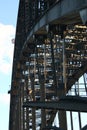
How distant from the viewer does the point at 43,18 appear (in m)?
36.0

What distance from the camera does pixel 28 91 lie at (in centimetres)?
6969

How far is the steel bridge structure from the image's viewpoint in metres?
27.7

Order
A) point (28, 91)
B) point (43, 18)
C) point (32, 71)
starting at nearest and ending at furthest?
point (43, 18), point (32, 71), point (28, 91)

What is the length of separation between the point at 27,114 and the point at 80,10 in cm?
4900

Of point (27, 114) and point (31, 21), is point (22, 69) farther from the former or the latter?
point (31, 21)

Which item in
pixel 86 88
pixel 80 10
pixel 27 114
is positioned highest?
pixel 80 10

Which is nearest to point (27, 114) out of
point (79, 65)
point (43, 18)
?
point (79, 65)

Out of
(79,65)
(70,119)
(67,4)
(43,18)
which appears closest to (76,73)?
(79,65)

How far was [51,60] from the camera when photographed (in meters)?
46.8

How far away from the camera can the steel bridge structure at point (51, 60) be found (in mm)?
27723

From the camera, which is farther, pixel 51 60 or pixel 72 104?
pixel 51 60

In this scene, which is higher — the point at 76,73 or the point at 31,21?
the point at 31,21

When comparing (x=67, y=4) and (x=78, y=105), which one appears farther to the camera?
(x=67, y=4)

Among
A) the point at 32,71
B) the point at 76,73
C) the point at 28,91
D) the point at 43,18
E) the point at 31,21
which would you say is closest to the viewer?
the point at 43,18
